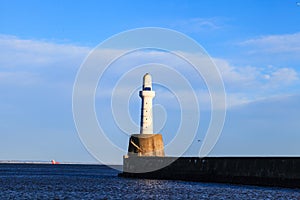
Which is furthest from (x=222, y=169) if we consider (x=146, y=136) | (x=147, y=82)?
(x=147, y=82)

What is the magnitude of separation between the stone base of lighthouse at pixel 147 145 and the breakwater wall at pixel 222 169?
107cm

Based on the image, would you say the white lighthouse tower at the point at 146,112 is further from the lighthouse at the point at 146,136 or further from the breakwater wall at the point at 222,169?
the breakwater wall at the point at 222,169

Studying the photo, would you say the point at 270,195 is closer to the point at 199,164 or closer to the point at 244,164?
the point at 244,164

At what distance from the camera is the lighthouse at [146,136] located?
61.2 metres

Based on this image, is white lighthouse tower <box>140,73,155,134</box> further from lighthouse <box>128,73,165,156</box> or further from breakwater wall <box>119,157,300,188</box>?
breakwater wall <box>119,157,300,188</box>

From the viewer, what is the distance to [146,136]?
61500mm

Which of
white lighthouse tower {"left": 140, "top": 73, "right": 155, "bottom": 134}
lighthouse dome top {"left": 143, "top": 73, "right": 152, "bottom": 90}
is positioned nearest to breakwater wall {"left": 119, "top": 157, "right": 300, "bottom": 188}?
white lighthouse tower {"left": 140, "top": 73, "right": 155, "bottom": 134}

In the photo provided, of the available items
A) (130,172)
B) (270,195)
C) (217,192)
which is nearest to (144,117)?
(130,172)

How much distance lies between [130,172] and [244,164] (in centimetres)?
2192

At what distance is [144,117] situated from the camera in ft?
200

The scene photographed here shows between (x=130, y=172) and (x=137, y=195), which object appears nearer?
(x=137, y=195)

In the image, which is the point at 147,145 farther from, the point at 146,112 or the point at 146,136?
the point at 146,112

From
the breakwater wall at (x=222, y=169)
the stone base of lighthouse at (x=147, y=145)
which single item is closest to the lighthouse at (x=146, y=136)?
the stone base of lighthouse at (x=147, y=145)

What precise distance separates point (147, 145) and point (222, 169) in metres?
13.4
